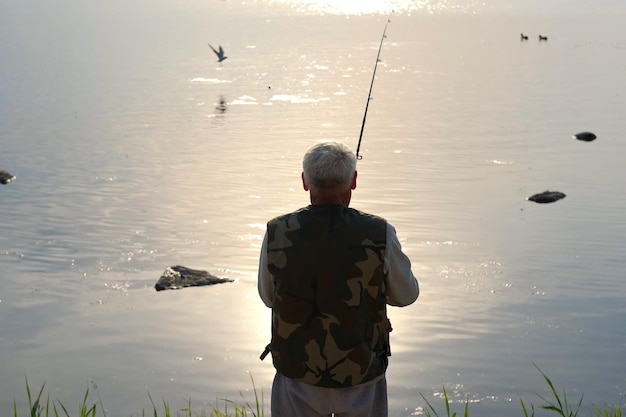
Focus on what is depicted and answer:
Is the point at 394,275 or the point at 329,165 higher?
the point at 329,165

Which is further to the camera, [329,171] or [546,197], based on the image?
[546,197]

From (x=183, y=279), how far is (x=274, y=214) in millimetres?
3881

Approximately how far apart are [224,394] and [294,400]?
503 centimetres

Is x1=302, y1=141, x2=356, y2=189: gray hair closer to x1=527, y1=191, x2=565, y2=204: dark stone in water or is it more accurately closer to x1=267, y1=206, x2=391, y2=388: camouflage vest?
x1=267, y1=206, x2=391, y2=388: camouflage vest

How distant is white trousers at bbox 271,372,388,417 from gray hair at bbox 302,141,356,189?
779 millimetres

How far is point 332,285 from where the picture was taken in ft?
13.7

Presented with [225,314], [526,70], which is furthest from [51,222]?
[526,70]

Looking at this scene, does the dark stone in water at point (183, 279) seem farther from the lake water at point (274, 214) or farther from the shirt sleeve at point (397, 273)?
the shirt sleeve at point (397, 273)

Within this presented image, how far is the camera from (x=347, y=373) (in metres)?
4.22

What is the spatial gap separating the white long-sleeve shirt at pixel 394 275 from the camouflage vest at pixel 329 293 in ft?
0.11

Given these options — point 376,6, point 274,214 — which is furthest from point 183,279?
point 376,6

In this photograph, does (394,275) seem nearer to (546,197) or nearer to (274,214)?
(274,214)

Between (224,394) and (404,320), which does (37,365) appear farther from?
(404,320)

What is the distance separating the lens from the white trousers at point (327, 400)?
4.27m
